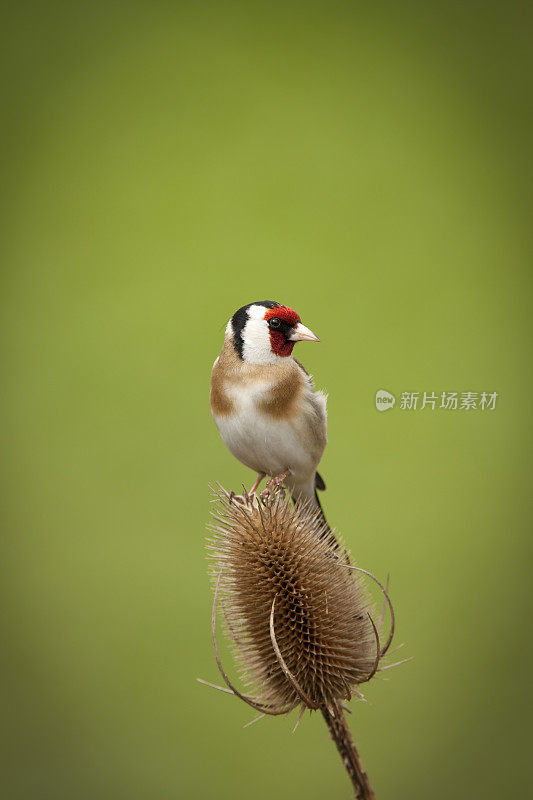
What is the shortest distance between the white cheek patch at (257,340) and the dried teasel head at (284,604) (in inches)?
9.2

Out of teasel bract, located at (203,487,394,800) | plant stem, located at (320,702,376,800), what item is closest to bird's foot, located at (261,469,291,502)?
teasel bract, located at (203,487,394,800)

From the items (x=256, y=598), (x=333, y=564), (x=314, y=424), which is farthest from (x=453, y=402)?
(x=256, y=598)

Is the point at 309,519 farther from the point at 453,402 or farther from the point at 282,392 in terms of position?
the point at 453,402

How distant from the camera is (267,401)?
1312mm

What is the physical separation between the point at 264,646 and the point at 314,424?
0.43m

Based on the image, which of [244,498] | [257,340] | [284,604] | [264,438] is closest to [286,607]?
[284,604]

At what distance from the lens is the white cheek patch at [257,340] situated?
1.18 m

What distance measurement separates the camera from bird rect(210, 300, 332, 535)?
1210 millimetres

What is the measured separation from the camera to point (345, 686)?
3.92 ft

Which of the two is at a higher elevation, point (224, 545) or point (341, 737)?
point (224, 545)

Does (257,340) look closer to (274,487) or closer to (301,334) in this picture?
(301,334)

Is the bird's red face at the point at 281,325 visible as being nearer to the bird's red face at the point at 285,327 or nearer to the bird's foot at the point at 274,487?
the bird's red face at the point at 285,327

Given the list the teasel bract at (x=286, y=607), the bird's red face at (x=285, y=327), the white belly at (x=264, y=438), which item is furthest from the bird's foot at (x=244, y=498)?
the bird's red face at (x=285, y=327)

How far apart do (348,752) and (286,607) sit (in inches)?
9.3
